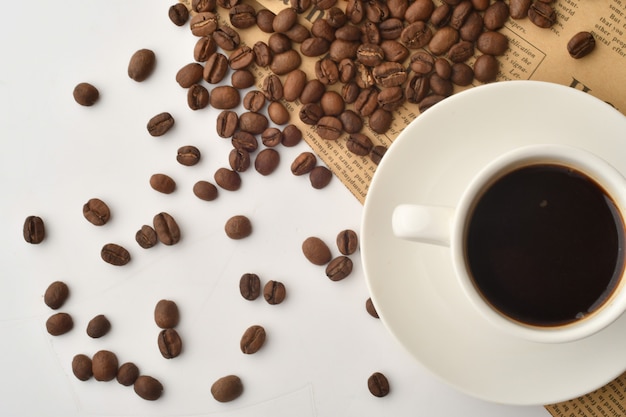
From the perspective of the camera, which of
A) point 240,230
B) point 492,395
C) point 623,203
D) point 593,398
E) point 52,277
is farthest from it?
point 52,277

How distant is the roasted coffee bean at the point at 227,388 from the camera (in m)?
1.29

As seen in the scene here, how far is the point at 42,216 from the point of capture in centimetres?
138

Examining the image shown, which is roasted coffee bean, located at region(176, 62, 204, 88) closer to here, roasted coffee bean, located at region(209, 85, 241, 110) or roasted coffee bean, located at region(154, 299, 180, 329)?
roasted coffee bean, located at region(209, 85, 241, 110)

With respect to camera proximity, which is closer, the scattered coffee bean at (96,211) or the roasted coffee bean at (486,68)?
the roasted coffee bean at (486,68)

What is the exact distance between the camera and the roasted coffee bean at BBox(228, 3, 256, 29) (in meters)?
1.28

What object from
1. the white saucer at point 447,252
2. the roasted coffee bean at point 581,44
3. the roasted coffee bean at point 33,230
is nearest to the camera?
the white saucer at point 447,252

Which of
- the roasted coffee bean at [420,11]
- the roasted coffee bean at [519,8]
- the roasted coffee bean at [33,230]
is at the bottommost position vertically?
the roasted coffee bean at [33,230]

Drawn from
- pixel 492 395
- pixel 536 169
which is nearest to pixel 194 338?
pixel 492 395

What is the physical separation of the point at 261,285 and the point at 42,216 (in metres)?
0.52

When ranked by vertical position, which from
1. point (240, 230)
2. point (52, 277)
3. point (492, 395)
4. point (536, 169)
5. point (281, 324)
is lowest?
point (52, 277)

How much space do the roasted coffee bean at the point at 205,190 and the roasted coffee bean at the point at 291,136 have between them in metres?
0.18

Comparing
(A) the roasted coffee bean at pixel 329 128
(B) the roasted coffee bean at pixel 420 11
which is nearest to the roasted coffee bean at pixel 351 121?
(A) the roasted coffee bean at pixel 329 128

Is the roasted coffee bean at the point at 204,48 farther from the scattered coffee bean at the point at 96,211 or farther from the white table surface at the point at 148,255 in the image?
the scattered coffee bean at the point at 96,211

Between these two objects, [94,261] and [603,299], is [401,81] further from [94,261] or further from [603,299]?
[94,261]
